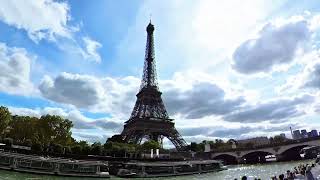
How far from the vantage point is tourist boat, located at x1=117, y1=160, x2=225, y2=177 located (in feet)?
150

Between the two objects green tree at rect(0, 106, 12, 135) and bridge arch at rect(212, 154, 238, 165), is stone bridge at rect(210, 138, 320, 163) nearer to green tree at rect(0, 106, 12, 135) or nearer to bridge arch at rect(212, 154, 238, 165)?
bridge arch at rect(212, 154, 238, 165)

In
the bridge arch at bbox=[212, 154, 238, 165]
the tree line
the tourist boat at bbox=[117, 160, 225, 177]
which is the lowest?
the tourist boat at bbox=[117, 160, 225, 177]

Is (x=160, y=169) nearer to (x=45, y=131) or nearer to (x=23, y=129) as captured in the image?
(x=45, y=131)

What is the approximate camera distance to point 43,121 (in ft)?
220

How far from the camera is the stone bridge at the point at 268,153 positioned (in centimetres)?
9175

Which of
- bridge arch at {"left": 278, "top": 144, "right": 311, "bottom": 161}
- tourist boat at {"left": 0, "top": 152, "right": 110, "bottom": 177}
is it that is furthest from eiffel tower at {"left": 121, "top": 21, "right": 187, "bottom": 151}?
tourist boat at {"left": 0, "top": 152, "right": 110, "bottom": 177}

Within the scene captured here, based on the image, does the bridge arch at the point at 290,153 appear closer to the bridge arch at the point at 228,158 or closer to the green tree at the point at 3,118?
the bridge arch at the point at 228,158

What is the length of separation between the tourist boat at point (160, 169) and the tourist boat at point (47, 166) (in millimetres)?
4292

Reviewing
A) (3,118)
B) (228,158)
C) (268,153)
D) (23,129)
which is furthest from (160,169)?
(228,158)

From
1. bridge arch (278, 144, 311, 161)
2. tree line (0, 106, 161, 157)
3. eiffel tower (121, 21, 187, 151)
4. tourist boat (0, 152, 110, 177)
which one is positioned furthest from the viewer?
bridge arch (278, 144, 311, 161)

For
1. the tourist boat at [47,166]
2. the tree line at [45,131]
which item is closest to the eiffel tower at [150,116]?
the tree line at [45,131]

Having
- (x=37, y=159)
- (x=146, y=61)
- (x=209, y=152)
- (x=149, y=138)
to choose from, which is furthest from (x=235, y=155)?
(x=37, y=159)

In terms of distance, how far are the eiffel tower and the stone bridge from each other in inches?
946

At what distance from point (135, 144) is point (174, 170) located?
111 ft
